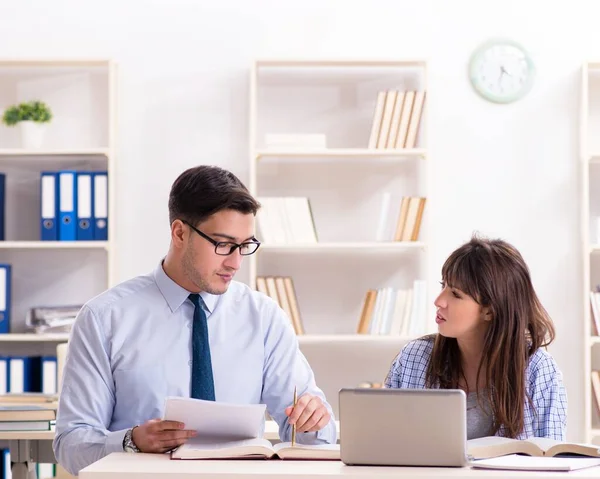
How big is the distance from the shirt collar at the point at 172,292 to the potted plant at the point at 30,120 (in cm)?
Answer: 221

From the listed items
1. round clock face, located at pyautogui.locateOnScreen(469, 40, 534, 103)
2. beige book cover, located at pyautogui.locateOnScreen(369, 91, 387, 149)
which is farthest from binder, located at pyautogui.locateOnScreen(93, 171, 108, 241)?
round clock face, located at pyautogui.locateOnScreen(469, 40, 534, 103)

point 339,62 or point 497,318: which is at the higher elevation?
point 339,62

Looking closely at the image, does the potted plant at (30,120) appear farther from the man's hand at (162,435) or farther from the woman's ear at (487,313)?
the man's hand at (162,435)

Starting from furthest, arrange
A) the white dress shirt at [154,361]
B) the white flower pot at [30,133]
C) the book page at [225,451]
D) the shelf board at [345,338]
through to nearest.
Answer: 1. the white flower pot at [30,133]
2. the shelf board at [345,338]
3. the white dress shirt at [154,361]
4. the book page at [225,451]

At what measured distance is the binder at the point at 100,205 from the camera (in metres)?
4.00

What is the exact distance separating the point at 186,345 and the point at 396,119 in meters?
2.18

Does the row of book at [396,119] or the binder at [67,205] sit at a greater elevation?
the row of book at [396,119]

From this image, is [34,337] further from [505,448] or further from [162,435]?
[505,448]

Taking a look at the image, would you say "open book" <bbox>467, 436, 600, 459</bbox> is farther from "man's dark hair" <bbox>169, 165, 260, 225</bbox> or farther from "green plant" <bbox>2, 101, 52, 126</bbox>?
"green plant" <bbox>2, 101, 52, 126</bbox>

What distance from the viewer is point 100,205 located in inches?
158

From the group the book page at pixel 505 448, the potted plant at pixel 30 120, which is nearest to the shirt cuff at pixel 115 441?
the book page at pixel 505 448

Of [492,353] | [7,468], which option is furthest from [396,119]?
[7,468]

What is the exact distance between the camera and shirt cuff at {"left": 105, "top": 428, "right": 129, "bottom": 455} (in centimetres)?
184

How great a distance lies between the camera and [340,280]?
167 inches
